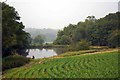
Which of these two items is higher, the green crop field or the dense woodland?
the dense woodland

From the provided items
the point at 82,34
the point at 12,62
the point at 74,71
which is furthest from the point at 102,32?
the point at 74,71

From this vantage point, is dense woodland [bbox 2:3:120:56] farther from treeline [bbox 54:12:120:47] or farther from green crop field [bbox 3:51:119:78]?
green crop field [bbox 3:51:119:78]

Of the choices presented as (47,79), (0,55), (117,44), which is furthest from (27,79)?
(117,44)

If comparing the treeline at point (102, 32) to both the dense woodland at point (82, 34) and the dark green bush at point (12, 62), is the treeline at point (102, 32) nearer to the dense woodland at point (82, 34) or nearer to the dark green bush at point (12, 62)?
the dense woodland at point (82, 34)

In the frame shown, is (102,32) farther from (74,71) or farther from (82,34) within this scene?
(74,71)

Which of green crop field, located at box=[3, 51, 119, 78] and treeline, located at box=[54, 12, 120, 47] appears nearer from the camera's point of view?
green crop field, located at box=[3, 51, 119, 78]

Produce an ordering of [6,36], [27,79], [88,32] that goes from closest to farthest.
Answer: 1. [27,79]
2. [6,36]
3. [88,32]

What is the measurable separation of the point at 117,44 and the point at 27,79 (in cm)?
5690

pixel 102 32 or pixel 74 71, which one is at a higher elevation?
pixel 102 32

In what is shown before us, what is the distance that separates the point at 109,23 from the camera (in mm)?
94875

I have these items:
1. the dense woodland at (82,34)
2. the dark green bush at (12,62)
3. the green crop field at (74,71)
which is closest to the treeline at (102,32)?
the dense woodland at (82,34)

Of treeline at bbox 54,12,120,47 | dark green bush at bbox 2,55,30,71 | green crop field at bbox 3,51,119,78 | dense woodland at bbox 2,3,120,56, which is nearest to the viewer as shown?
green crop field at bbox 3,51,119,78

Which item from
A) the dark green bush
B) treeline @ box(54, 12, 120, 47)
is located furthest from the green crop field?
treeline @ box(54, 12, 120, 47)

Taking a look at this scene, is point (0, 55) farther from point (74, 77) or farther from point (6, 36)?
point (74, 77)
